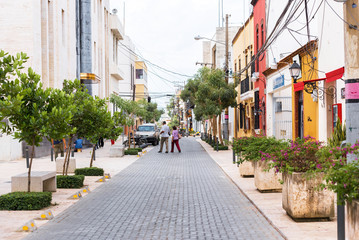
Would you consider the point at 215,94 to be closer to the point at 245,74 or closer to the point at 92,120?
the point at 245,74

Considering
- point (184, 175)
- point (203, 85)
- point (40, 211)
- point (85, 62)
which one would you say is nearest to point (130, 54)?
point (85, 62)

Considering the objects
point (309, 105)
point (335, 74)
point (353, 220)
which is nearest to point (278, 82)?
point (309, 105)

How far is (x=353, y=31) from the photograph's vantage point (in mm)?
Result: 6242

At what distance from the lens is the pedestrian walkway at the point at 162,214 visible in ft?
22.6

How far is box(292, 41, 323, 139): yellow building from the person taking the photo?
16375mm

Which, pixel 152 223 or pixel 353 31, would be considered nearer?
pixel 353 31

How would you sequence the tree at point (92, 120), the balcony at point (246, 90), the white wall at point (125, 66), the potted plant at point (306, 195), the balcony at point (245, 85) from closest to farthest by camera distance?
the potted plant at point (306, 195) < the tree at point (92, 120) < the balcony at point (246, 90) < the balcony at point (245, 85) < the white wall at point (125, 66)

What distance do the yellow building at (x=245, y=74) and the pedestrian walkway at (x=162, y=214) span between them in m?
19.1

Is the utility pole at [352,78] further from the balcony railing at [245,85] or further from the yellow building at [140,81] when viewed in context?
the yellow building at [140,81]

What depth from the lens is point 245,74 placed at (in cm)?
3416

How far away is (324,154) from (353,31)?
1.75 meters

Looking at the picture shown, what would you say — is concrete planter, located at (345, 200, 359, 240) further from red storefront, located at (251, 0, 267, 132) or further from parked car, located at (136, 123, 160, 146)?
parked car, located at (136, 123, 160, 146)

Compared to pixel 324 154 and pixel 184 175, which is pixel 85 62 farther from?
pixel 324 154

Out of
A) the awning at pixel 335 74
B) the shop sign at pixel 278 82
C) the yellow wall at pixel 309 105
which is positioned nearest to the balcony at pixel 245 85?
the shop sign at pixel 278 82
